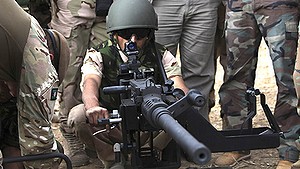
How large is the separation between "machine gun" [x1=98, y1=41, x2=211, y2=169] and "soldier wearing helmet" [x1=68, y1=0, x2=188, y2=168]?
24 cm

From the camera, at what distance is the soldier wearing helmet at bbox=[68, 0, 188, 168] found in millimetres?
4692

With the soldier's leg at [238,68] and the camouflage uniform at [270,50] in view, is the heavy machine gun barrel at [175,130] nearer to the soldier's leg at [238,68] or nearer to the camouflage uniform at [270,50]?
the camouflage uniform at [270,50]

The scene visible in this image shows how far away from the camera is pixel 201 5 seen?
5449 millimetres

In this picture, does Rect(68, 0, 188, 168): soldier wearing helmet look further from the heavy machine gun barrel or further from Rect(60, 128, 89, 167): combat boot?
the heavy machine gun barrel

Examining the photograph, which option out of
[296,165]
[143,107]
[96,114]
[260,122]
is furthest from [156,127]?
[260,122]

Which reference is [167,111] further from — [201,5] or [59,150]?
[201,5]

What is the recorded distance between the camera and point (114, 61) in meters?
4.88

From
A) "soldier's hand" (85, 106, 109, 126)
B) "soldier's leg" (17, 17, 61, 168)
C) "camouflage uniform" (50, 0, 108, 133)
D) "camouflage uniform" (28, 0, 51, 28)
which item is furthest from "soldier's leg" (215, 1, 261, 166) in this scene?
"soldier's leg" (17, 17, 61, 168)

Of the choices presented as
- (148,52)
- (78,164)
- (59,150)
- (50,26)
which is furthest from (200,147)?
(50,26)

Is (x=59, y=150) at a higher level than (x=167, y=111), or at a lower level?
lower

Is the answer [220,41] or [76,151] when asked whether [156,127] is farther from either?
[220,41]

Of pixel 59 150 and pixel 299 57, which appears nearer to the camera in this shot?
pixel 59 150

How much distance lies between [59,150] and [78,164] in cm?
191

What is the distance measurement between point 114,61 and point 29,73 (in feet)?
5.43
